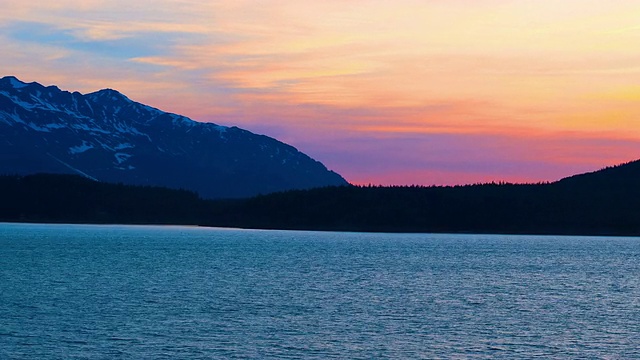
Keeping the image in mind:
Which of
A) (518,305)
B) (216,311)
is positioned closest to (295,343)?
(216,311)

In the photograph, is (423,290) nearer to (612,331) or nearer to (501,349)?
(612,331)

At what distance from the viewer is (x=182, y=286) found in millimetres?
95438

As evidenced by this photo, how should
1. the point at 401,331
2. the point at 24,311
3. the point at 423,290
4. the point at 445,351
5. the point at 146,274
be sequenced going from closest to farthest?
the point at 445,351 → the point at 401,331 → the point at 24,311 → the point at 423,290 → the point at 146,274

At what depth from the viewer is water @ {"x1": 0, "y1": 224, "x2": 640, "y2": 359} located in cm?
5525

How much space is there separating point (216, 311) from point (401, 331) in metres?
17.0

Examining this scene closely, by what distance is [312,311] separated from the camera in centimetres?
7331

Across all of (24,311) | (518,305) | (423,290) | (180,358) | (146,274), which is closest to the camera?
(180,358)

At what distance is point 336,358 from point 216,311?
22340mm

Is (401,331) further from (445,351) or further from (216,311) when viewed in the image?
(216,311)

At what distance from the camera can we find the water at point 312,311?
55.2 m

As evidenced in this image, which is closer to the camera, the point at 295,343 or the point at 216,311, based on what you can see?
the point at 295,343

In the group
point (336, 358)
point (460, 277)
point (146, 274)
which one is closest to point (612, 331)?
point (336, 358)

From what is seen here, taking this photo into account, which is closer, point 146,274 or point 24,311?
point 24,311

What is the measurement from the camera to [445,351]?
54.9 metres
